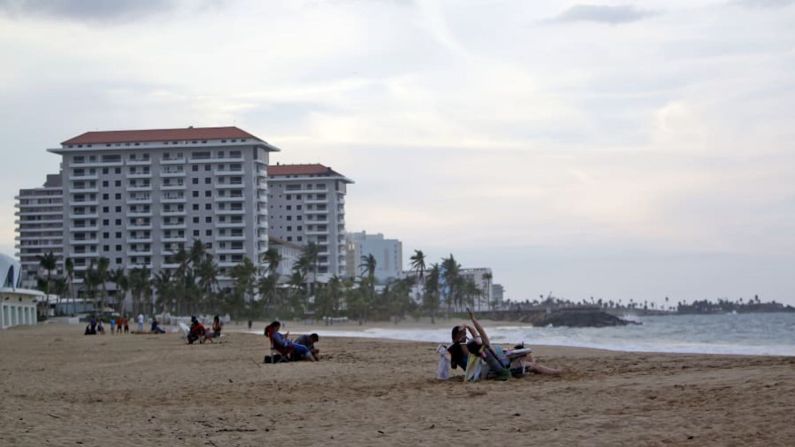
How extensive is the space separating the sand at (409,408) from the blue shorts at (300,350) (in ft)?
11.1

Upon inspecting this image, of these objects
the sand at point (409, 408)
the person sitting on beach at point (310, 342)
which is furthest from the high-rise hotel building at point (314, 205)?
the sand at point (409, 408)

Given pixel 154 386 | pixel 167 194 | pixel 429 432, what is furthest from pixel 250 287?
pixel 429 432

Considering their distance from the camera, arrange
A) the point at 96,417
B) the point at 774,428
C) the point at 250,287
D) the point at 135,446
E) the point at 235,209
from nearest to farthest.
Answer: the point at 774,428 < the point at 135,446 < the point at 96,417 < the point at 250,287 < the point at 235,209

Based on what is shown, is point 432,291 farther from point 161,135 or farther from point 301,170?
point 161,135

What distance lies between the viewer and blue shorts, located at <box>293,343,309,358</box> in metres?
22.7

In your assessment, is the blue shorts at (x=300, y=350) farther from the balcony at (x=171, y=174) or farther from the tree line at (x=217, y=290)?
the balcony at (x=171, y=174)

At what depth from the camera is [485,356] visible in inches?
611

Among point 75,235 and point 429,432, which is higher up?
point 75,235

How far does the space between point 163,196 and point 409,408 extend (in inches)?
4930

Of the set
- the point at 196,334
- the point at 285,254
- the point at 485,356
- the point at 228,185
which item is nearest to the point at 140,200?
the point at 228,185

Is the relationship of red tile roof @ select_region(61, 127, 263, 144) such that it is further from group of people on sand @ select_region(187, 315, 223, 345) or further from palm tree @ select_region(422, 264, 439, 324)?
group of people on sand @ select_region(187, 315, 223, 345)

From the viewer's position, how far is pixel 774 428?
29.6ft

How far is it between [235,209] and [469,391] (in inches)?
4709

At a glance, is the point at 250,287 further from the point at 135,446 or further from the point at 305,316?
the point at 135,446
